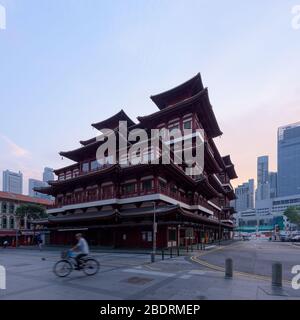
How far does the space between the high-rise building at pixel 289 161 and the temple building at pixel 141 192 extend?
6125 inches

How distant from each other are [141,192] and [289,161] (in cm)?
17863

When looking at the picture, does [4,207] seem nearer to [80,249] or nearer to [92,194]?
[92,194]

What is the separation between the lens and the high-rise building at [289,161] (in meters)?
184

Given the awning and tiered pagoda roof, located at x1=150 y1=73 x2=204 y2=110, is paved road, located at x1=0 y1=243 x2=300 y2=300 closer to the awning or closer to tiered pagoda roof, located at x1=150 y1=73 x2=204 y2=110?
tiered pagoda roof, located at x1=150 y1=73 x2=204 y2=110

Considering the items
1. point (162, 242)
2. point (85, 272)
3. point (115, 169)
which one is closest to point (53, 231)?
point (115, 169)

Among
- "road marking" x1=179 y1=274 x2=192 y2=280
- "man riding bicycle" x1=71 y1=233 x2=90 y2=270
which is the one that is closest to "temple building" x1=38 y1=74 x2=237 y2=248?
"road marking" x1=179 y1=274 x2=192 y2=280

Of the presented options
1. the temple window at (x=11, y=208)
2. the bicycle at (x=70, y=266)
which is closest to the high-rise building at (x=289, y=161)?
the temple window at (x=11, y=208)

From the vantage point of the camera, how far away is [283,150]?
7480 inches

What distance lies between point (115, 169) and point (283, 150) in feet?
594

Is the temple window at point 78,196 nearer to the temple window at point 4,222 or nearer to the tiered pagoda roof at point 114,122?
the tiered pagoda roof at point 114,122

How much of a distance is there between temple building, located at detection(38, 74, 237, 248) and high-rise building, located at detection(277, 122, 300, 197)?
156 metres

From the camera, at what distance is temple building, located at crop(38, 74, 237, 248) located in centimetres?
3347
